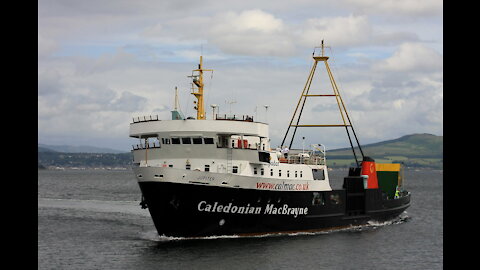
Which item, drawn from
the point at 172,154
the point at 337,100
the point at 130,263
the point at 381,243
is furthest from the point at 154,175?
the point at 337,100

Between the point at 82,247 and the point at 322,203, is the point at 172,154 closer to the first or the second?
the point at 82,247

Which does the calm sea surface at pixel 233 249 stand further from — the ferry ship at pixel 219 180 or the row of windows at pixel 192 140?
the row of windows at pixel 192 140

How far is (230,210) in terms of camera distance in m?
39.4

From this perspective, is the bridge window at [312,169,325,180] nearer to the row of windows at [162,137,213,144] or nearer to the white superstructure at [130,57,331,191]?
the white superstructure at [130,57,331,191]

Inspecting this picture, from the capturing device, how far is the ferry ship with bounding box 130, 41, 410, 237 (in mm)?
38312

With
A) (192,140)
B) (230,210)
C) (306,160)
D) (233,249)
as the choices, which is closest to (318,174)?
(306,160)

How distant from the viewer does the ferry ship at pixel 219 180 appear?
38312 mm

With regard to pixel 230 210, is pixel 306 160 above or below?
above

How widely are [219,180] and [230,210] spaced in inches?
85.3

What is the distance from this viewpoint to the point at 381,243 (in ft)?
146

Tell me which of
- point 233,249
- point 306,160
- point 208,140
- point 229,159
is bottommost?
point 233,249

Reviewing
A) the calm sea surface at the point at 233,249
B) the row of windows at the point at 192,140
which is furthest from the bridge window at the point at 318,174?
Answer: the row of windows at the point at 192,140

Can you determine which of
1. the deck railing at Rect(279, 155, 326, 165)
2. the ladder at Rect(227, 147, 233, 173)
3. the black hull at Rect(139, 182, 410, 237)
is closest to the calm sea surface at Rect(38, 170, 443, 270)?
the black hull at Rect(139, 182, 410, 237)

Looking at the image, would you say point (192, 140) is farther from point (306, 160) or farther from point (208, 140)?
point (306, 160)
